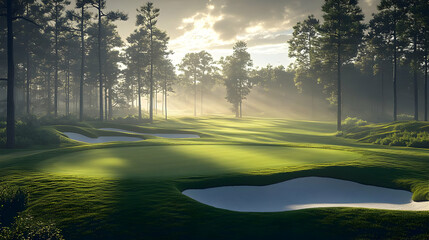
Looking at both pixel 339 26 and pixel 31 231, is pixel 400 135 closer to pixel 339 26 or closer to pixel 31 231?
pixel 339 26

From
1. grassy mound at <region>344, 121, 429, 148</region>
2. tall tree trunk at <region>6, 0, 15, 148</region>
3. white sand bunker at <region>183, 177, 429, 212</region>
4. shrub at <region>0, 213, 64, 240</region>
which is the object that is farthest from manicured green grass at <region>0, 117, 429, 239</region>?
grassy mound at <region>344, 121, 429, 148</region>

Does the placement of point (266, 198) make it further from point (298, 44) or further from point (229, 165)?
point (298, 44)

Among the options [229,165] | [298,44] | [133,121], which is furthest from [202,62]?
[229,165]

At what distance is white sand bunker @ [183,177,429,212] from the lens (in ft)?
29.2

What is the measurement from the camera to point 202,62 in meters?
88.2

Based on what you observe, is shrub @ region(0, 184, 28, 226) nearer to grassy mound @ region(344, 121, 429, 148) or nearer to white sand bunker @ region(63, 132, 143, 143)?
white sand bunker @ region(63, 132, 143, 143)

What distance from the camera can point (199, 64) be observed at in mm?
88062

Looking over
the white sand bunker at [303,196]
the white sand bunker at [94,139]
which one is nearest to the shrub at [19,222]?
the white sand bunker at [303,196]

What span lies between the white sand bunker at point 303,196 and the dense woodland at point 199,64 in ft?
61.7

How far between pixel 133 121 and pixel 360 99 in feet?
218

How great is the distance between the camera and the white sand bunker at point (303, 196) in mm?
8906

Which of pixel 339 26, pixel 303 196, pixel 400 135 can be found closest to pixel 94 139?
pixel 303 196

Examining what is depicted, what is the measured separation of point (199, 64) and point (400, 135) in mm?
67169

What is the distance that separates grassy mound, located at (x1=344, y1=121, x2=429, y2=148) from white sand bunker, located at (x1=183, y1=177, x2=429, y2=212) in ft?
57.1
